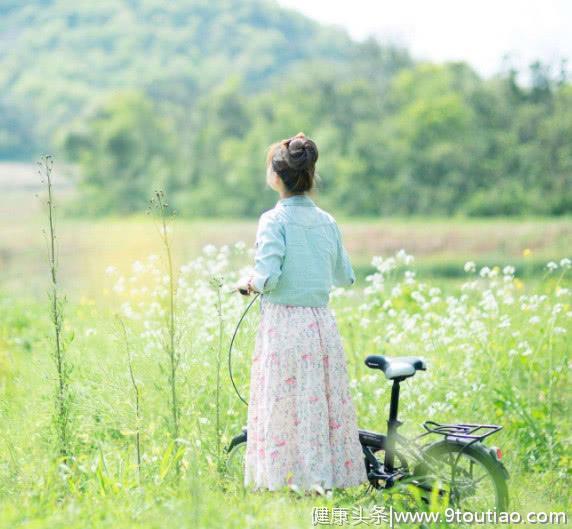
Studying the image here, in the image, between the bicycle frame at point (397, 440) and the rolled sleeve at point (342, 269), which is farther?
the rolled sleeve at point (342, 269)

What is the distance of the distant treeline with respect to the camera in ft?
125

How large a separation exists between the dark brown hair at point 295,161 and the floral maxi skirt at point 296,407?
1.88ft

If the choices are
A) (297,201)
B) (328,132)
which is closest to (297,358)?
(297,201)

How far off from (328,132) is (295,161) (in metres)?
39.5

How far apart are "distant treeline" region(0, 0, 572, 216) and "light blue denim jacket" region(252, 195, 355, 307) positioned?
33499 mm

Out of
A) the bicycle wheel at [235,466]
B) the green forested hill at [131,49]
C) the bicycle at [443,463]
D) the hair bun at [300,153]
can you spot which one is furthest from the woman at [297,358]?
the green forested hill at [131,49]

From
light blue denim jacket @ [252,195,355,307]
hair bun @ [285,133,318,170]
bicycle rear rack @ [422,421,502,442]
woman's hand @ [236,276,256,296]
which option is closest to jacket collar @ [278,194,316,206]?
light blue denim jacket @ [252,195,355,307]

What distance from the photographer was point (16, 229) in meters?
48.6

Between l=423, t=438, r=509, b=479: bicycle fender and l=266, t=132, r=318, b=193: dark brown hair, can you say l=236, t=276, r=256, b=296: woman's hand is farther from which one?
l=423, t=438, r=509, b=479: bicycle fender

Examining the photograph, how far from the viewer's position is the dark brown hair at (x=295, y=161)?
404cm

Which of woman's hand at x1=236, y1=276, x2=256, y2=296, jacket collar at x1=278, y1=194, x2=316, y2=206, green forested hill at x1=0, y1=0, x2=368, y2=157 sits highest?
green forested hill at x1=0, y1=0, x2=368, y2=157

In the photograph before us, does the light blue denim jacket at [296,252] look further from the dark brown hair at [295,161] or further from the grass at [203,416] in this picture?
the grass at [203,416]

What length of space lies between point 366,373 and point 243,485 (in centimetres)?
232

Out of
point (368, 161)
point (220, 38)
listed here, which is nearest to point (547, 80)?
point (368, 161)
